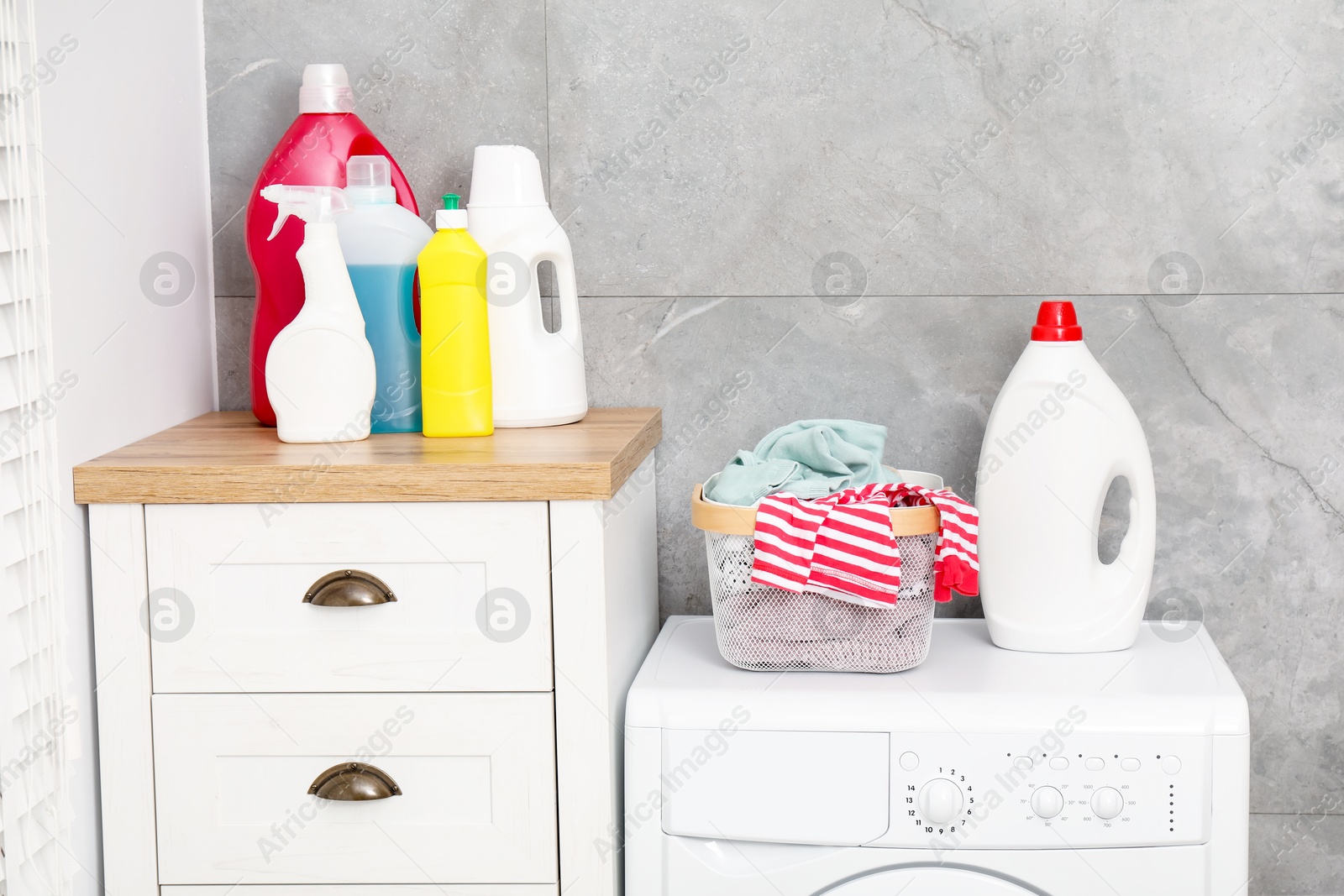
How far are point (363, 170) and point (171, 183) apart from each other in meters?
0.25

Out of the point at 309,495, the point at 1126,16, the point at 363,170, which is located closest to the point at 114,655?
the point at 309,495

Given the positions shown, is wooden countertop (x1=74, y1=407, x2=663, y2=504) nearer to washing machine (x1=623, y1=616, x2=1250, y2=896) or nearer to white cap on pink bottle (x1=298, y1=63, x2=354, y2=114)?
washing machine (x1=623, y1=616, x2=1250, y2=896)

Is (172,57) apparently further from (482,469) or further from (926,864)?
(926,864)

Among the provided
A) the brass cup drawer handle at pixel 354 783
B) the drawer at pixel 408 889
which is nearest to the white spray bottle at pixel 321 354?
the brass cup drawer handle at pixel 354 783

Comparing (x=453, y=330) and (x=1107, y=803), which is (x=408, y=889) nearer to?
(x=453, y=330)

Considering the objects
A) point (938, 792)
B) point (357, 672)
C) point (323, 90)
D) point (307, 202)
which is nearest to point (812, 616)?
point (938, 792)

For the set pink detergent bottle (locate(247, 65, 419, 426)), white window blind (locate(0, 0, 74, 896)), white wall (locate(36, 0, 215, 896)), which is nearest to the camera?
white window blind (locate(0, 0, 74, 896))

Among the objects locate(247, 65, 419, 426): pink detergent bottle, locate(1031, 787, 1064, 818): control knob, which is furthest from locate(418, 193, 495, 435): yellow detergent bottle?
locate(1031, 787, 1064, 818): control knob

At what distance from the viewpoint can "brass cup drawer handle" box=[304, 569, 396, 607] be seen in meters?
1.09

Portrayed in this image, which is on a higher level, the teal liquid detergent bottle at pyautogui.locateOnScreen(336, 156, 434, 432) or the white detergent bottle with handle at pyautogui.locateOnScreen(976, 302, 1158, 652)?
the teal liquid detergent bottle at pyautogui.locateOnScreen(336, 156, 434, 432)

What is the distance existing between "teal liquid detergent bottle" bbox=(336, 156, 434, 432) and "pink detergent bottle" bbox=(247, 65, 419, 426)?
2.1 inches

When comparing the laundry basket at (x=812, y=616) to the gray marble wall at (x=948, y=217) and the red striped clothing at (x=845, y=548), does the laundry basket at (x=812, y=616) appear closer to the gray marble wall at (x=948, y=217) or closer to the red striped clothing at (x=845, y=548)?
the red striped clothing at (x=845, y=548)

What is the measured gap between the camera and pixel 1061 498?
125 cm

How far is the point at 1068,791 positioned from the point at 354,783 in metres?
0.66
